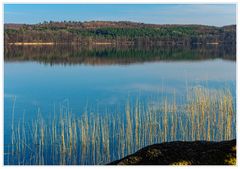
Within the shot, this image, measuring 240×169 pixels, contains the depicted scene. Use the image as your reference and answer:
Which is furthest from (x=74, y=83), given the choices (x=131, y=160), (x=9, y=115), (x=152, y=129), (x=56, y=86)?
(x=131, y=160)

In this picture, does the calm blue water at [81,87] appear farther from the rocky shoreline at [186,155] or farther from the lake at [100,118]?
the rocky shoreline at [186,155]

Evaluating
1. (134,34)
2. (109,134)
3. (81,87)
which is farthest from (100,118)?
(134,34)

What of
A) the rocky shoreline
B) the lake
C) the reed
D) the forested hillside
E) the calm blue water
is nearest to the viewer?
the rocky shoreline

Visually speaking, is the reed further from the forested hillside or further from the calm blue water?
the forested hillside

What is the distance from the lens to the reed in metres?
6.48

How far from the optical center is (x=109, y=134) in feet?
24.4

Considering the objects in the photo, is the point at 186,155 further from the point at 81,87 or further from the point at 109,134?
the point at 81,87

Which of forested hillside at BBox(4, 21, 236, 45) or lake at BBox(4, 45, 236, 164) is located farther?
forested hillside at BBox(4, 21, 236, 45)

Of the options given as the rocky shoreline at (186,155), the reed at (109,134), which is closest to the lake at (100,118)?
the reed at (109,134)

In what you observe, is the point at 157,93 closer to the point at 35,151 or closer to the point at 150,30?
the point at 35,151

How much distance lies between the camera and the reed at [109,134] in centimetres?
648

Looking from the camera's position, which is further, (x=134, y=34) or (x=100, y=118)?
(x=134, y=34)

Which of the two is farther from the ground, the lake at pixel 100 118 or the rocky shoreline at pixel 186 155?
the rocky shoreline at pixel 186 155

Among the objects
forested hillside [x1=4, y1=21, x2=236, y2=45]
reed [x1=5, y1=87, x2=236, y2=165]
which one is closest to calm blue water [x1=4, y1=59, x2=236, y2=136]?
reed [x1=5, y1=87, x2=236, y2=165]
